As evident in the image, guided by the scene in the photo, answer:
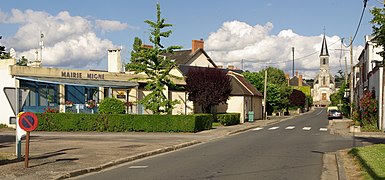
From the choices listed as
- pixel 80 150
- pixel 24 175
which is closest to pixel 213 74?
pixel 80 150

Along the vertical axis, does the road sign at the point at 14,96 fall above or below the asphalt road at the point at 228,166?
above

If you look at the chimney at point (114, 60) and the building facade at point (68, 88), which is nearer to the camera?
the building facade at point (68, 88)

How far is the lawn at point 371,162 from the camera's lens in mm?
11966

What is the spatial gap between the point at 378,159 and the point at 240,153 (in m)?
5.48

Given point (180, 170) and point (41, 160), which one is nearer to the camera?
point (180, 170)

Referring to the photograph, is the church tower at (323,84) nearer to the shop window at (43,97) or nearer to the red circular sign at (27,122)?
the shop window at (43,97)

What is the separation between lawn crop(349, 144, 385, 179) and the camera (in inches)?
471

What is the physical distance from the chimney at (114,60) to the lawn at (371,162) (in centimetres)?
3472

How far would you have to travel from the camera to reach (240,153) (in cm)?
1883

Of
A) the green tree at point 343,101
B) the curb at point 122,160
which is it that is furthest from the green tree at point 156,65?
the green tree at point 343,101

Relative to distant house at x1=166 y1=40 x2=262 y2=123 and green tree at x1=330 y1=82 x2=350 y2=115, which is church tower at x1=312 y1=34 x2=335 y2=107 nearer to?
green tree at x1=330 y1=82 x2=350 y2=115

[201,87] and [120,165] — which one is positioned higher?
[201,87]

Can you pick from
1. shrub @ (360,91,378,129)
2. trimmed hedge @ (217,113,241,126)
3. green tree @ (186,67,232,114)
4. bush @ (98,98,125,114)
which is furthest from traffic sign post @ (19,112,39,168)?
green tree @ (186,67,232,114)

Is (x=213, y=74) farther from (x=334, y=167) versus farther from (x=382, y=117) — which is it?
(x=334, y=167)
